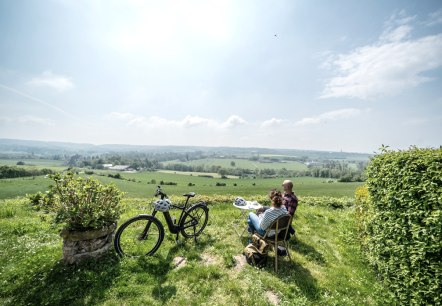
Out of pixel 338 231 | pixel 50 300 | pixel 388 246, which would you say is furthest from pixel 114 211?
pixel 338 231

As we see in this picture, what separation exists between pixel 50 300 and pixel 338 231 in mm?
9194

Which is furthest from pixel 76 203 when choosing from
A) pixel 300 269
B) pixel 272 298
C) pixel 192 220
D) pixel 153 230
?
pixel 300 269

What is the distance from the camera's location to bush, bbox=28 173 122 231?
5301 millimetres

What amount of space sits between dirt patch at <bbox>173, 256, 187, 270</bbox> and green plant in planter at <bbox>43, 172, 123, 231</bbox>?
202cm

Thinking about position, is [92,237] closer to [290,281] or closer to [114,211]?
[114,211]

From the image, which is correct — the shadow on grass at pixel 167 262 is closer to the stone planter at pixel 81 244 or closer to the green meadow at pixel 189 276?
the green meadow at pixel 189 276

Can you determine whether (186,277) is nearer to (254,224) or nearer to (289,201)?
(254,224)

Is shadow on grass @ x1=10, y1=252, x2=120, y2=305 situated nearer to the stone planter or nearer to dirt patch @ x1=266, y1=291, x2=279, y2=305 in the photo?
the stone planter

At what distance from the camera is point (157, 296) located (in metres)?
4.50

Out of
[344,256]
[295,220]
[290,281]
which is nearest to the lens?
[290,281]

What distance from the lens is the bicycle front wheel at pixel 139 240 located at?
19.1 ft

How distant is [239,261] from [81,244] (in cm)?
411

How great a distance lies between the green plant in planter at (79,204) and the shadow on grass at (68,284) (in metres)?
0.93

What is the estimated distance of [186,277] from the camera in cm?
515
